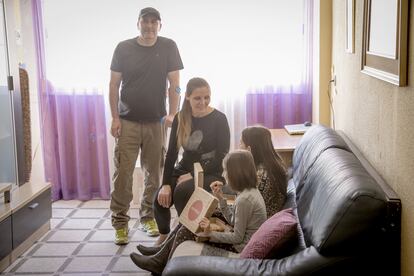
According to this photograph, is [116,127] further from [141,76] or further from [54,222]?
[54,222]

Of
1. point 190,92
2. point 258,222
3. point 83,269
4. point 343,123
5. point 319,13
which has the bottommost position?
point 83,269

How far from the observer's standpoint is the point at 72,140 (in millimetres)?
4617

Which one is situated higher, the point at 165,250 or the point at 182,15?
the point at 182,15

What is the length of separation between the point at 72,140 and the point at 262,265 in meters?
3.07

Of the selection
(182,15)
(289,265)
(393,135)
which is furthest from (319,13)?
(289,265)

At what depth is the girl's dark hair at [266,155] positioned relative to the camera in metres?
2.70

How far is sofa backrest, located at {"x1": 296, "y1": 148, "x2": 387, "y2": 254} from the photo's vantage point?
164 centimetres

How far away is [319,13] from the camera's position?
400cm

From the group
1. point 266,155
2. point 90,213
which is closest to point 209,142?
point 266,155

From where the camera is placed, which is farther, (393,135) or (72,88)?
(72,88)

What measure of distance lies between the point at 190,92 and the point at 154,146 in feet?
2.23

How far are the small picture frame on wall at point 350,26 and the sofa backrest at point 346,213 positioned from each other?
41.5 inches

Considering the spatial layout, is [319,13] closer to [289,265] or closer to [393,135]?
[393,135]

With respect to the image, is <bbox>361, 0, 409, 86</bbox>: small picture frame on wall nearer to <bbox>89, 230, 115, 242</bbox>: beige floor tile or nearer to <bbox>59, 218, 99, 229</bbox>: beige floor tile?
<bbox>89, 230, 115, 242</bbox>: beige floor tile
